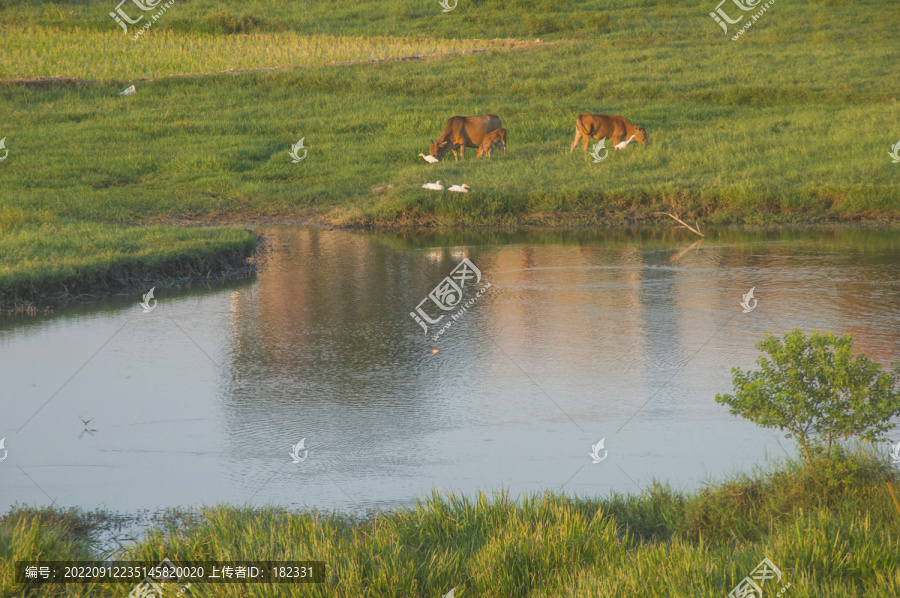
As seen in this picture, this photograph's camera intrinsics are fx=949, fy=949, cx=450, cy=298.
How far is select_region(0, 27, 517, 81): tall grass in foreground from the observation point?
118ft

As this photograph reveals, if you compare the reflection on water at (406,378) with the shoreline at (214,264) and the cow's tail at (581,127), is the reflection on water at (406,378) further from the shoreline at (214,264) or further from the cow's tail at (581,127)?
the cow's tail at (581,127)

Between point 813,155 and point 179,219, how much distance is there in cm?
1419

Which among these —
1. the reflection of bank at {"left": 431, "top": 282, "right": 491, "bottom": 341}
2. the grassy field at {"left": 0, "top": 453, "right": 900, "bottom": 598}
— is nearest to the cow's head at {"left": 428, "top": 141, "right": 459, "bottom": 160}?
the reflection of bank at {"left": 431, "top": 282, "right": 491, "bottom": 341}

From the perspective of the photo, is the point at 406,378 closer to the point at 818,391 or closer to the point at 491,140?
the point at 818,391

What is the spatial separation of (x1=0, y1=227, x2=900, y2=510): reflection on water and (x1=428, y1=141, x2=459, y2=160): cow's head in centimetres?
850

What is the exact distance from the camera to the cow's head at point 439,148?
2322cm

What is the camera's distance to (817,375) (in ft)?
19.6

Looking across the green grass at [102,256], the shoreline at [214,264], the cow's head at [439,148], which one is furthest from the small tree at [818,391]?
the cow's head at [439,148]

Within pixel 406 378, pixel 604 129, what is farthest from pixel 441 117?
pixel 406 378

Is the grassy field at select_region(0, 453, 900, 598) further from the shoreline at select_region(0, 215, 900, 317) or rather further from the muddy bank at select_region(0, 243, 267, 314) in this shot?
the shoreline at select_region(0, 215, 900, 317)

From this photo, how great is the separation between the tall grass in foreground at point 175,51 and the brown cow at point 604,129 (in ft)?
52.4

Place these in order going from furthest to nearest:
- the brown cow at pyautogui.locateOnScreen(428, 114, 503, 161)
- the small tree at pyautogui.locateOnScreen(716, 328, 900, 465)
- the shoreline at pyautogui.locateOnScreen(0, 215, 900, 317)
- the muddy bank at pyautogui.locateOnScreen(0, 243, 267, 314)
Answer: the brown cow at pyautogui.locateOnScreen(428, 114, 503, 161) → the shoreline at pyautogui.locateOnScreen(0, 215, 900, 317) → the muddy bank at pyautogui.locateOnScreen(0, 243, 267, 314) → the small tree at pyautogui.locateOnScreen(716, 328, 900, 465)

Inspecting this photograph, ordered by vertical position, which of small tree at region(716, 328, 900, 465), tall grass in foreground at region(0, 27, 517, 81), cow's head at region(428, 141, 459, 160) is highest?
tall grass in foreground at region(0, 27, 517, 81)

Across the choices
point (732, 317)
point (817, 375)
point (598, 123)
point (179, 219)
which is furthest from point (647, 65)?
point (817, 375)
